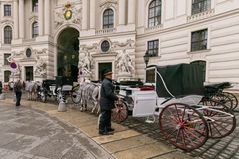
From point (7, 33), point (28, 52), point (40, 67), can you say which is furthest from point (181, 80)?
point (7, 33)

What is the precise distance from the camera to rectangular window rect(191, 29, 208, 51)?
18125 mm

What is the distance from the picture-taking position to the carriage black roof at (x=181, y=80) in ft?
16.1

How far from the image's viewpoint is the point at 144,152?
435 cm

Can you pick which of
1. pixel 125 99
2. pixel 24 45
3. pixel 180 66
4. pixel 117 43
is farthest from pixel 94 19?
pixel 180 66

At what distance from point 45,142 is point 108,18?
26.4 meters

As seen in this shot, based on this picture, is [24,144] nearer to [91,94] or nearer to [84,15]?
[91,94]

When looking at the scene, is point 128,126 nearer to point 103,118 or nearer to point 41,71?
point 103,118

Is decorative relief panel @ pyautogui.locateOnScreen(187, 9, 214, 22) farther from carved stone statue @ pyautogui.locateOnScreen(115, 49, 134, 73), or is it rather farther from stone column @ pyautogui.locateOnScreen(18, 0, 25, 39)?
stone column @ pyautogui.locateOnScreen(18, 0, 25, 39)

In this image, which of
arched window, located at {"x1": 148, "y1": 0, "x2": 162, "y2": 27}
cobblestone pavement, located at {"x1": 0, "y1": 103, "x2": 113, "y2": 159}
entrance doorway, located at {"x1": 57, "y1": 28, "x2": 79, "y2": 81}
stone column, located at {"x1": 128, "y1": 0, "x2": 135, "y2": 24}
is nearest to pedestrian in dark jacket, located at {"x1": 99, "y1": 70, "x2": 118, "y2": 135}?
cobblestone pavement, located at {"x1": 0, "y1": 103, "x2": 113, "y2": 159}

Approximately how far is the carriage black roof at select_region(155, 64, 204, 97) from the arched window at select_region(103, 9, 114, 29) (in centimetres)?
2465

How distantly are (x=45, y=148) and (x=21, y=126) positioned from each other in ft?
9.44

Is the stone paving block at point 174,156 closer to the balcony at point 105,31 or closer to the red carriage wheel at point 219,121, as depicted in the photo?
the red carriage wheel at point 219,121

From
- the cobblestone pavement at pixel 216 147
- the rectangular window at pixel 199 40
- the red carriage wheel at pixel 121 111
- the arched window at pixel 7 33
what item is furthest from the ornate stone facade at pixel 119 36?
the red carriage wheel at pixel 121 111

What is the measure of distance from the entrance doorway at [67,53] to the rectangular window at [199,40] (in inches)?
911
